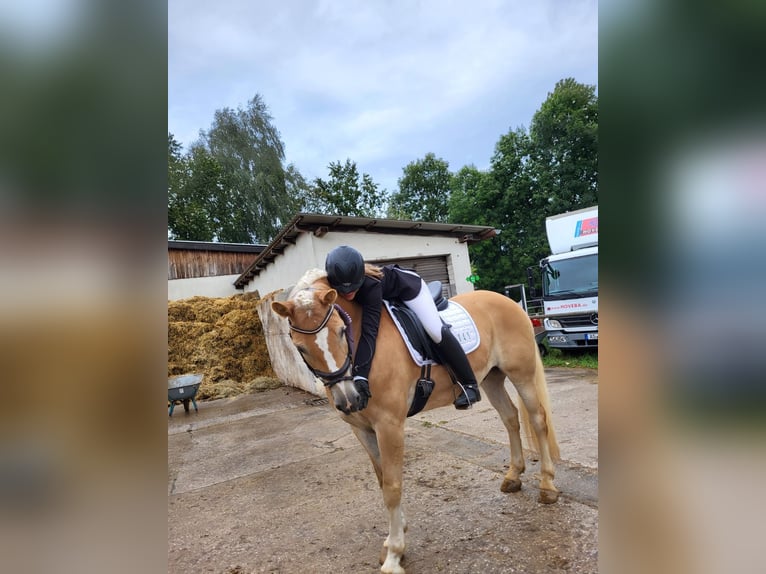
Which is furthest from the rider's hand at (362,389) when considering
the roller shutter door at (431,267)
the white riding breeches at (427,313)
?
the roller shutter door at (431,267)

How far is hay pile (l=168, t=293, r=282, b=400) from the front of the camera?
33.6ft

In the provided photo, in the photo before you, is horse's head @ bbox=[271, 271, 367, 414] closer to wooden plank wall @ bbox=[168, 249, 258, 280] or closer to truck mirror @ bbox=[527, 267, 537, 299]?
truck mirror @ bbox=[527, 267, 537, 299]

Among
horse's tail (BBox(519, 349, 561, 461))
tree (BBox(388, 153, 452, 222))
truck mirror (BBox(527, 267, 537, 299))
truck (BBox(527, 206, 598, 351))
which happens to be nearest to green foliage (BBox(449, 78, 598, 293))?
tree (BBox(388, 153, 452, 222))

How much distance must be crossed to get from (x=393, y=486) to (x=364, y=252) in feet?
22.6

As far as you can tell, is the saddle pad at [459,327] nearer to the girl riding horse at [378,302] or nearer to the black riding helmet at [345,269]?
the girl riding horse at [378,302]

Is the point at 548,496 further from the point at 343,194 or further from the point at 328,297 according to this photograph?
the point at 343,194

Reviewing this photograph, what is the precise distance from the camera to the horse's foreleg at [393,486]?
2359 millimetres

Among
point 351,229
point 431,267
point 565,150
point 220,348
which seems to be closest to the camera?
point 351,229

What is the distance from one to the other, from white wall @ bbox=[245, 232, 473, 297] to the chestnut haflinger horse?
17.4ft

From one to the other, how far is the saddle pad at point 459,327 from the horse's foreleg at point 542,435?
70 cm

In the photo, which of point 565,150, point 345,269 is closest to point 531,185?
point 565,150

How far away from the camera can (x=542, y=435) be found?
10.4ft
